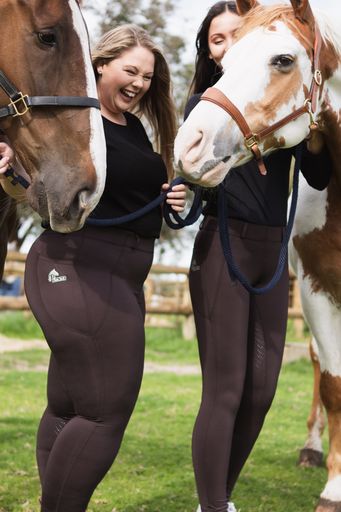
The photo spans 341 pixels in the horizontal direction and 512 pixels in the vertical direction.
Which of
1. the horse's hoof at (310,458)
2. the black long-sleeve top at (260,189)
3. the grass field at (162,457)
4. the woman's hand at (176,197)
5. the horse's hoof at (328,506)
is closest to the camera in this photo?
the woman's hand at (176,197)

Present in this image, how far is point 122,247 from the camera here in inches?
101

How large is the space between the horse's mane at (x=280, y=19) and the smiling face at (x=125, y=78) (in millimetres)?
382

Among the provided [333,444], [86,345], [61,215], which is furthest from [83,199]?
[333,444]

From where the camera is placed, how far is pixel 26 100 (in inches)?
86.4

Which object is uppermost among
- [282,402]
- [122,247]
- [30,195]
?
[30,195]

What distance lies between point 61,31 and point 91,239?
2.29ft

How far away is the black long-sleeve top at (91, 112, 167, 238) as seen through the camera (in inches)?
99.3

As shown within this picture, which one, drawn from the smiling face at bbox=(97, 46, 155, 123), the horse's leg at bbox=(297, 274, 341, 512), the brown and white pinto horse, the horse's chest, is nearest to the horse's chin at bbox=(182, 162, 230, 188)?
the brown and white pinto horse

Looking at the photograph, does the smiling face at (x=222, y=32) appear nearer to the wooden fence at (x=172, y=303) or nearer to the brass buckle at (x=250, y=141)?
the brass buckle at (x=250, y=141)

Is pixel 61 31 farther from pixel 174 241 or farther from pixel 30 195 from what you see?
pixel 174 241

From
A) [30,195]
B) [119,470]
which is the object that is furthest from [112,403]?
[119,470]

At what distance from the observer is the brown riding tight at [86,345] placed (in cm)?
241

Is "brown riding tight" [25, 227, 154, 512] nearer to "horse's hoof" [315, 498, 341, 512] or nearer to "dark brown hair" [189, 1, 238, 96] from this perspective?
"dark brown hair" [189, 1, 238, 96]

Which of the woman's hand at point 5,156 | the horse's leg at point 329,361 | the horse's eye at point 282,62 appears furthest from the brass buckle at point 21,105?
the horse's leg at point 329,361
